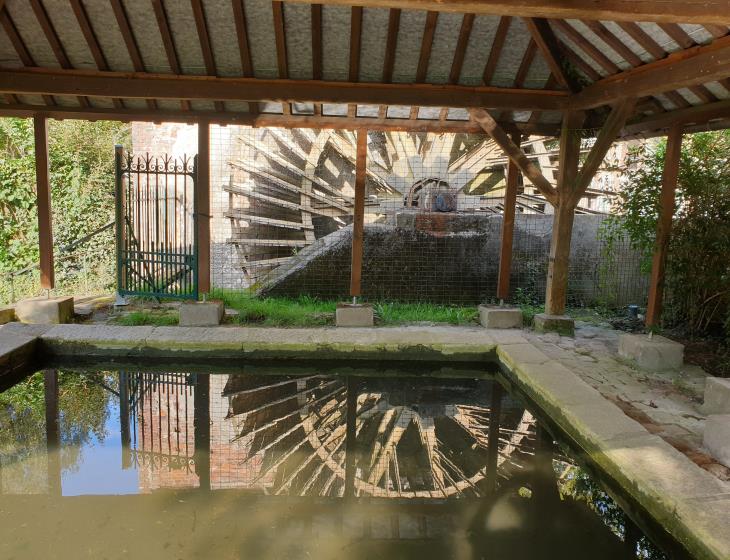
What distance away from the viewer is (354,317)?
718 centimetres

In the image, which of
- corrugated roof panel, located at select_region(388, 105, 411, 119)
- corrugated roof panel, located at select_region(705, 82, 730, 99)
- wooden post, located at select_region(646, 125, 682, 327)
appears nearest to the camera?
corrugated roof panel, located at select_region(705, 82, 730, 99)

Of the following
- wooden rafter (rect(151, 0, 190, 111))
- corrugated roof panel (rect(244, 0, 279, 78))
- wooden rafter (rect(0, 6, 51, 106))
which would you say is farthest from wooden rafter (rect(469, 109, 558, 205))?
wooden rafter (rect(0, 6, 51, 106))

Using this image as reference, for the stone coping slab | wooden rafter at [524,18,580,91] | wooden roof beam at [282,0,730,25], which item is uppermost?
wooden rafter at [524,18,580,91]

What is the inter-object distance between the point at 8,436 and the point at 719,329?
793cm

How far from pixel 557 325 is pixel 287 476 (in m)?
4.50

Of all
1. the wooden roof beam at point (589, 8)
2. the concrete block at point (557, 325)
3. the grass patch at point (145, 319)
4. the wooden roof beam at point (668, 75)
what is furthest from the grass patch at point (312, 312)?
the wooden roof beam at point (589, 8)

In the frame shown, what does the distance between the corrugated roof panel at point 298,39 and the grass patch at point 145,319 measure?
340 centimetres

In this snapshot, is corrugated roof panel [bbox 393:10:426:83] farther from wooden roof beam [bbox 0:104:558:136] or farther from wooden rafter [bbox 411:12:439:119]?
wooden roof beam [bbox 0:104:558:136]

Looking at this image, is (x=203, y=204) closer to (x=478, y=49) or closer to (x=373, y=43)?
(x=373, y=43)

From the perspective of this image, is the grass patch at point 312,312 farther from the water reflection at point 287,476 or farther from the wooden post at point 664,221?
the wooden post at point 664,221

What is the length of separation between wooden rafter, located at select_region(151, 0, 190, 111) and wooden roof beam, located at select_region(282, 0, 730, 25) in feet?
10.4

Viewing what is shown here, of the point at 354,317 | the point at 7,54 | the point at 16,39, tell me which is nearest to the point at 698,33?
the point at 354,317

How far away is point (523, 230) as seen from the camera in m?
8.85

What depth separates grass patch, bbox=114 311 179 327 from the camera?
693 centimetres
